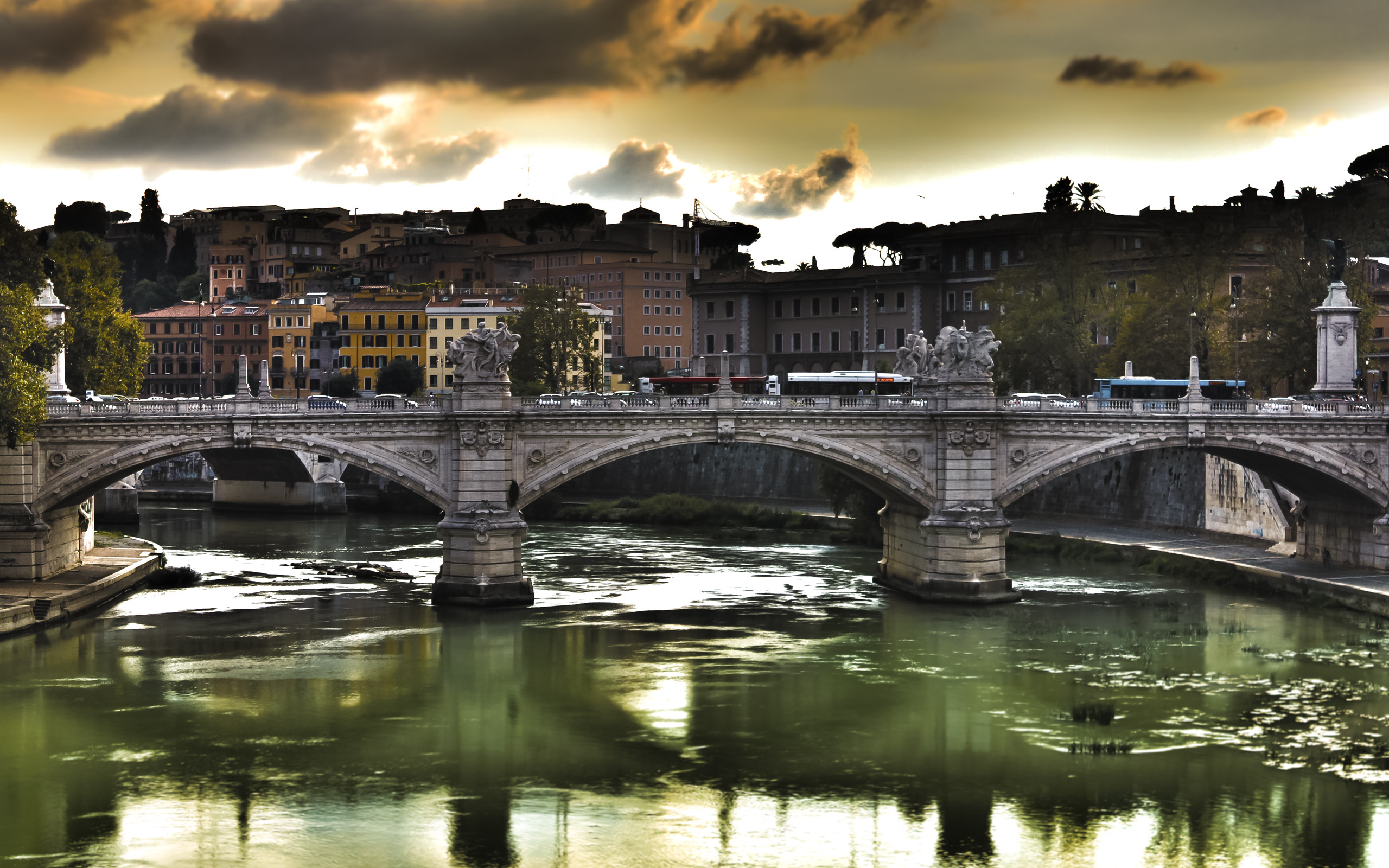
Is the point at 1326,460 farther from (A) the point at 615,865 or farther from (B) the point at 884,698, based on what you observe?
(A) the point at 615,865

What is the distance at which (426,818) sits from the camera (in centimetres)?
2548

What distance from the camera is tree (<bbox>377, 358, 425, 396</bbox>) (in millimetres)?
91000

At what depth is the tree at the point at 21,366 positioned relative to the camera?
123ft

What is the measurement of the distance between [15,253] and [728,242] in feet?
289

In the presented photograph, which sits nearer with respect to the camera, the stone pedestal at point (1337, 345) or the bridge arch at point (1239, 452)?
the bridge arch at point (1239, 452)

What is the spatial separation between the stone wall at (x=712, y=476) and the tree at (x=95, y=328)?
21.1 metres

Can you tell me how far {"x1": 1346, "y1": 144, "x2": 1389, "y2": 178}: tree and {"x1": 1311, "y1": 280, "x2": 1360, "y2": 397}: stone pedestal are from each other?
35.4 meters

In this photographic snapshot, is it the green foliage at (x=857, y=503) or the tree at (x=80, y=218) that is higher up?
the tree at (x=80, y=218)

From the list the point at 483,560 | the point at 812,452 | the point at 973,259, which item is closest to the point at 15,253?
the point at 483,560

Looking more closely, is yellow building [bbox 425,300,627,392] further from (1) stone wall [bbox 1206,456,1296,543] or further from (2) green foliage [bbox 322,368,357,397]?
(1) stone wall [bbox 1206,456,1296,543]

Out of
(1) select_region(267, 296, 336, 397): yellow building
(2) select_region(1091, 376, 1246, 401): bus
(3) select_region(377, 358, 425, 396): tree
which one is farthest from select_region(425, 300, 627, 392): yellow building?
(2) select_region(1091, 376, 1246, 401): bus

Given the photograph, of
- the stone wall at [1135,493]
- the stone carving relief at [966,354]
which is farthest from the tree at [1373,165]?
the stone carving relief at [966,354]

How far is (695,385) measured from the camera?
50.9 m

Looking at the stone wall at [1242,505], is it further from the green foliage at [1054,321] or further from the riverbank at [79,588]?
the riverbank at [79,588]
